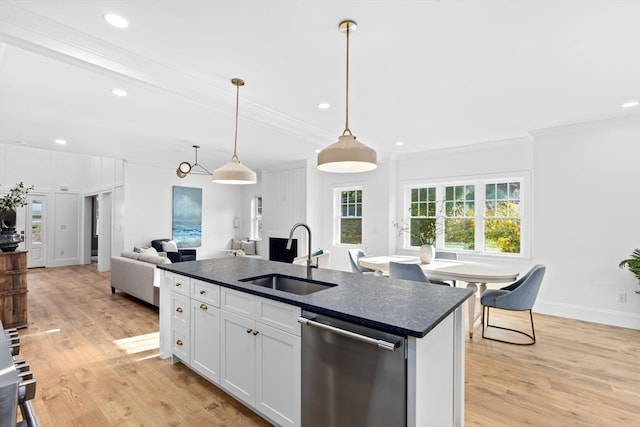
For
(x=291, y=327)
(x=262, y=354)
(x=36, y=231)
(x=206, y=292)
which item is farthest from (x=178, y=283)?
(x=36, y=231)

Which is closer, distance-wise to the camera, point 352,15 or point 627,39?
point 352,15

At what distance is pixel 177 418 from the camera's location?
2068 millimetres

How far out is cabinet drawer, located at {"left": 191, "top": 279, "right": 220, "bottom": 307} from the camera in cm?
226

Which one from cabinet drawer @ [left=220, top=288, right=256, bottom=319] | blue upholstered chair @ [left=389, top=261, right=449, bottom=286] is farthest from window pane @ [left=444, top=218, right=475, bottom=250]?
cabinet drawer @ [left=220, top=288, right=256, bottom=319]

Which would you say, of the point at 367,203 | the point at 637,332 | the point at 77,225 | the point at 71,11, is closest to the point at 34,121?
the point at 71,11

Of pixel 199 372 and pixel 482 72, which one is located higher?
pixel 482 72

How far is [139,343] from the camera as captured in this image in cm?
327

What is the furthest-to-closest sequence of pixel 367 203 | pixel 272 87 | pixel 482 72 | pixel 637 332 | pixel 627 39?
pixel 367 203 < pixel 637 332 < pixel 272 87 < pixel 482 72 < pixel 627 39

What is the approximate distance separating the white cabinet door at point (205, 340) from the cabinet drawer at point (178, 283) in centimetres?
16

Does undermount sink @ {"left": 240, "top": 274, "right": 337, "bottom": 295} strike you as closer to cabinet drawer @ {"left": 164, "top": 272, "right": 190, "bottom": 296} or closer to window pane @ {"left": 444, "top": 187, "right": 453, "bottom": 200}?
cabinet drawer @ {"left": 164, "top": 272, "right": 190, "bottom": 296}

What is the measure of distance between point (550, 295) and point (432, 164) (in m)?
2.76

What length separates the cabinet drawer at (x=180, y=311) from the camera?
2564 millimetres

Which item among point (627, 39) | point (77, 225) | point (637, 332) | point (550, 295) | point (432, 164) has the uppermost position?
point (627, 39)

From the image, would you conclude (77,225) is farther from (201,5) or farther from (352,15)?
(352,15)
